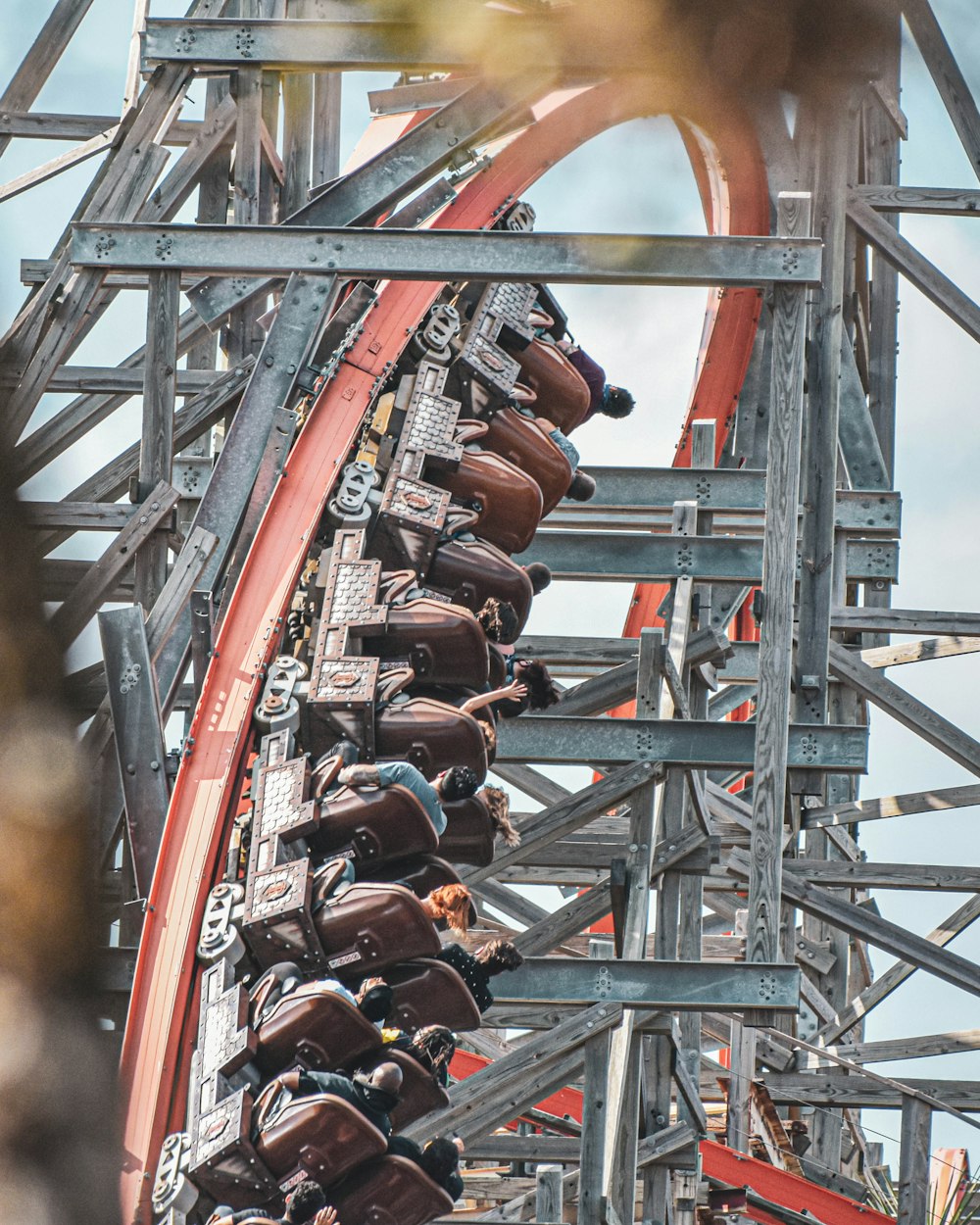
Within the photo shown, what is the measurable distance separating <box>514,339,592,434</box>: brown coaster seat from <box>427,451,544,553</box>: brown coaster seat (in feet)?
2.39

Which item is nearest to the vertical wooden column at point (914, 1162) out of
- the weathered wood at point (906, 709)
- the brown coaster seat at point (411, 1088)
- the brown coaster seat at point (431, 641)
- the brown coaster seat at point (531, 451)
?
the weathered wood at point (906, 709)

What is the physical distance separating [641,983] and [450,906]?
1.46 metres

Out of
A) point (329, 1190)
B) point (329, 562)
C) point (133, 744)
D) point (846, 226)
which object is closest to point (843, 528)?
point (846, 226)

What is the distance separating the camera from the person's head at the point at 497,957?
40.3 ft

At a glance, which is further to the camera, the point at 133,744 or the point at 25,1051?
the point at 133,744

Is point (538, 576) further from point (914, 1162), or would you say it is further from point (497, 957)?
point (914, 1162)

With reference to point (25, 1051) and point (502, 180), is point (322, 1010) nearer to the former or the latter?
point (25, 1051)

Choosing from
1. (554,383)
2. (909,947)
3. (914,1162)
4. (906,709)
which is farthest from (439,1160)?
(906,709)

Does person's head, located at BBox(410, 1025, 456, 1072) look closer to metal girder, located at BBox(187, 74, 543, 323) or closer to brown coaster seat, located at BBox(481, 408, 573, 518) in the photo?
brown coaster seat, located at BBox(481, 408, 573, 518)

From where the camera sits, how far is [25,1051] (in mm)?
10852

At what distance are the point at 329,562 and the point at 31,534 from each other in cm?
137

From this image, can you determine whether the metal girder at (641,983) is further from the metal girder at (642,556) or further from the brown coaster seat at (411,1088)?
the metal girder at (642,556)

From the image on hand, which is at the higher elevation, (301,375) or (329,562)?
(301,375)

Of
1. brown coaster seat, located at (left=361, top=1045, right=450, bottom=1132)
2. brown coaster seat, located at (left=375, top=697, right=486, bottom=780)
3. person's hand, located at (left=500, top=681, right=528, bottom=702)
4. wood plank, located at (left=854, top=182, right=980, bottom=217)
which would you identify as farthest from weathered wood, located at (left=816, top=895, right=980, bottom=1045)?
brown coaster seat, located at (left=361, top=1045, right=450, bottom=1132)
